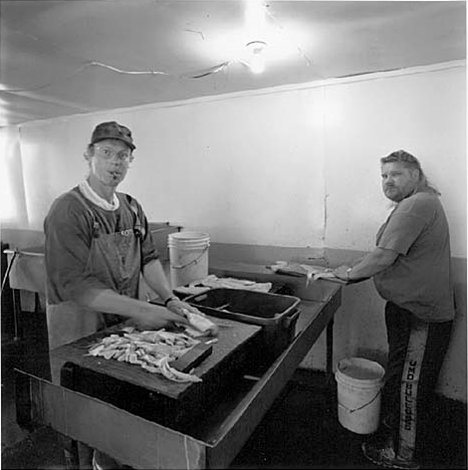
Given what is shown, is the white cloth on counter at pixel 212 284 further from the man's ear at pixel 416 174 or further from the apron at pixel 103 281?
the man's ear at pixel 416 174

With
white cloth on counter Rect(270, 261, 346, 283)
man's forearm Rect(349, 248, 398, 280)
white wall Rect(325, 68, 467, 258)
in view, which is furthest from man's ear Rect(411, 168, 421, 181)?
white cloth on counter Rect(270, 261, 346, 283)

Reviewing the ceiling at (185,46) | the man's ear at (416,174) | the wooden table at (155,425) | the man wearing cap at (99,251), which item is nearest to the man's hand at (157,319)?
the man wearing cap at (99,251)

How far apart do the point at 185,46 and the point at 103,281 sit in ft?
1.72

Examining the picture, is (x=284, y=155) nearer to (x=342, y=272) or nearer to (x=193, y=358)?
(x=342, y=272)

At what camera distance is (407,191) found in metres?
0.74

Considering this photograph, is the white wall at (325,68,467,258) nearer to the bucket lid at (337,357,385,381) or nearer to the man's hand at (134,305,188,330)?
the bucket lid at (337,357,385,381)

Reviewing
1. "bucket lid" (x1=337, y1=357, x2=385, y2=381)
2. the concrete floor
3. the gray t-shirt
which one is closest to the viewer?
the concrete floor

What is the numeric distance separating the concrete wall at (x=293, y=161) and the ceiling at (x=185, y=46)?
0.04m

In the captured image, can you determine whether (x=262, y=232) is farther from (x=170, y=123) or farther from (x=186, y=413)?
(x=186, y=413)

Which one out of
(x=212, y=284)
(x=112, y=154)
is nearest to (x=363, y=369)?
(x=212, y=284)

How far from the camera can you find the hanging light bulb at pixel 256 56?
2.55 ft

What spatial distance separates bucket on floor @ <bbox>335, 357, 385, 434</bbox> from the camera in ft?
2.77

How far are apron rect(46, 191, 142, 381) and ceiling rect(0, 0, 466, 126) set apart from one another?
0.81ft

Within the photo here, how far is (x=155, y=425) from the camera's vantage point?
51 cm
